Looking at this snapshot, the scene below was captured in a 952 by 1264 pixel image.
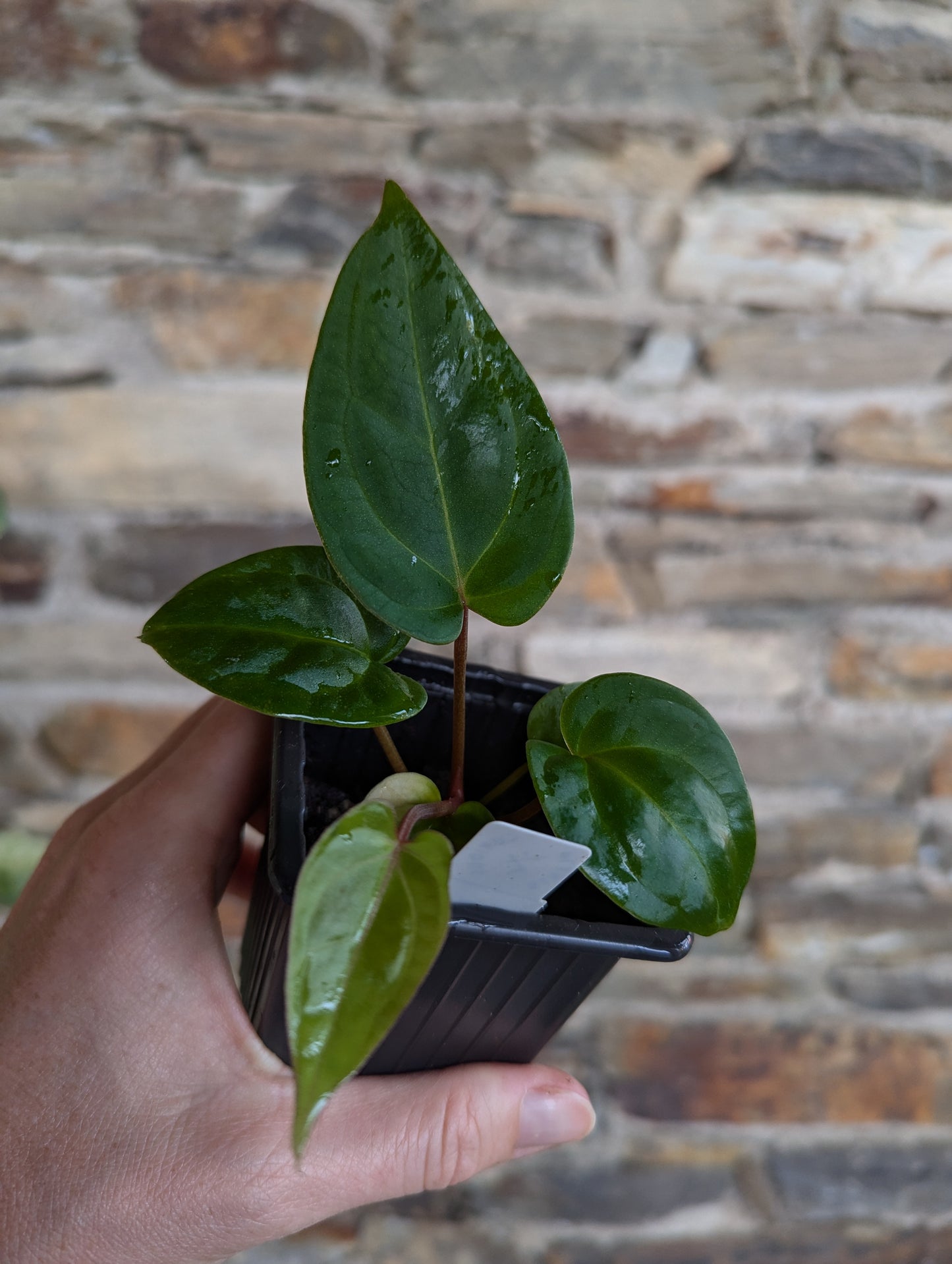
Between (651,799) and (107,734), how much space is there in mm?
717

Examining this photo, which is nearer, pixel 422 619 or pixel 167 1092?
pixel 422 619

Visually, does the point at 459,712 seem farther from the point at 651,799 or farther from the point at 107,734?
the point at 107,734

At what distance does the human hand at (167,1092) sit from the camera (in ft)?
1.64

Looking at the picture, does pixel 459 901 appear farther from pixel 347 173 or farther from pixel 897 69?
pixel 897 69

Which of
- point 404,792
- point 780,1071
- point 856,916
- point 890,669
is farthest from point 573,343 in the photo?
point 780,1071

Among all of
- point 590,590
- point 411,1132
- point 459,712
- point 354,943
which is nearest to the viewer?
point 354,943

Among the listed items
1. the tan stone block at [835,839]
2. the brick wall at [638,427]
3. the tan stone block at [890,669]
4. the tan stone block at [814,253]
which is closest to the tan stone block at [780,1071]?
the brick wall at [638,427]

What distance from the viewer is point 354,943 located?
1.01 feet

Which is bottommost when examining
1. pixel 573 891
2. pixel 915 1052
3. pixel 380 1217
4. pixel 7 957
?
pixel 380 1217

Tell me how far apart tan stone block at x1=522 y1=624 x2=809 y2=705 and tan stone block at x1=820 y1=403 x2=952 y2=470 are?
180 millimetres

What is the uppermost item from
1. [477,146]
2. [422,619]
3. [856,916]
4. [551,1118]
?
[477,146]

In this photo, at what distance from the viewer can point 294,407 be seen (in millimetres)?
850

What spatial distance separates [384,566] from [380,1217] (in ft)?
3.04

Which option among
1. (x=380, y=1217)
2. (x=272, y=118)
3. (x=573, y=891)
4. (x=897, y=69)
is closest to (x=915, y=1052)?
(x=380, y=1217)
